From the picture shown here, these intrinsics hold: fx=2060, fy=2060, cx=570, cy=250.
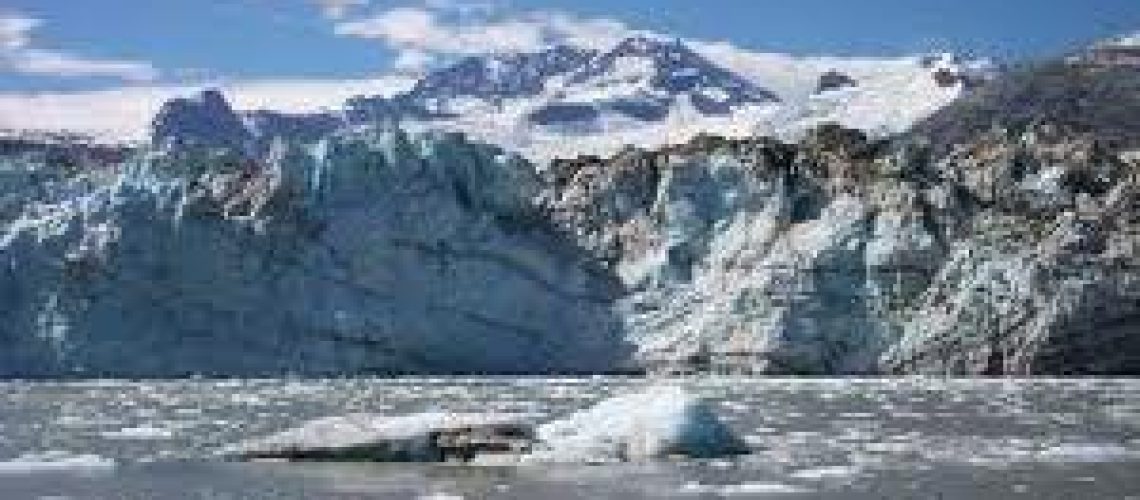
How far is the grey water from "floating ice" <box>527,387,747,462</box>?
72cm

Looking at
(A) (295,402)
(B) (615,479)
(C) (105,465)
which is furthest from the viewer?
(A) (295,402)

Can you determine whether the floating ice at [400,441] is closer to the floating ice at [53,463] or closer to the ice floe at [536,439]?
the ice floe at [536,439]

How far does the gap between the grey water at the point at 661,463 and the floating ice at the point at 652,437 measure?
2.37 feet

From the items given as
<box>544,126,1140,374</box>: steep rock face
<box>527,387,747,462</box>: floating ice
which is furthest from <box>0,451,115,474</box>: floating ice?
<box>544,126,1140,374</box>: steep rock face

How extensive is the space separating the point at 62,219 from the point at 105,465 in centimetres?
3648

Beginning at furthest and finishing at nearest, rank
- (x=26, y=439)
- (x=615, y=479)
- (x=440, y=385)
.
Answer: (x=440, y=385) → (x=26, y=439) → (x=615, y=479)

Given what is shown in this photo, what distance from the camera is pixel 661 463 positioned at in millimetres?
29047

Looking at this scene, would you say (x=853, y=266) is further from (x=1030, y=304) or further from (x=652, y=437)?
(x=652, y=437)

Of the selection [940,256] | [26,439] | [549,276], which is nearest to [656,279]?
[549,276]

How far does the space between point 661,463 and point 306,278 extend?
3609 centimetres

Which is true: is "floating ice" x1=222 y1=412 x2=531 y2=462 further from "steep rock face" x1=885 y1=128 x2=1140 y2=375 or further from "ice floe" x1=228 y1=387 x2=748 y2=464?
"steep rock face" x1=885 y1=128 x2=1140 y2=375

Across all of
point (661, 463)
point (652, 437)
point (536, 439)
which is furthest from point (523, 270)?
point (661, 463)

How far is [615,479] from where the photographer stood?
26.7 m

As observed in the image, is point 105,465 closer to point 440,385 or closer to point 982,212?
point 440,385
